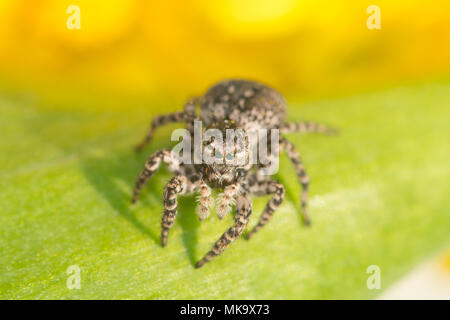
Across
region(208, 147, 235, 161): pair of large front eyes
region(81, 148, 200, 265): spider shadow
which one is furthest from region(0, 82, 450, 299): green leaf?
region(208, 147, 235, 161): pair of large front eyes

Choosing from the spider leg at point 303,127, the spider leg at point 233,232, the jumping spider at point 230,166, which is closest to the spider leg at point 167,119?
the jumping spider at point 230,166

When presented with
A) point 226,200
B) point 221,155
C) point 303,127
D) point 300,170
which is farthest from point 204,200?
point 303,127

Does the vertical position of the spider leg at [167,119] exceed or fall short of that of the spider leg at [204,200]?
it exceeds it

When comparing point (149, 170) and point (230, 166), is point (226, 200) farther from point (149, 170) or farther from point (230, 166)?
point (149, 170)

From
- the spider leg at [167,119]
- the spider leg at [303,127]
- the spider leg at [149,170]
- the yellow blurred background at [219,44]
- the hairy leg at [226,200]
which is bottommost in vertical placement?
the hairy leg at [226,200]

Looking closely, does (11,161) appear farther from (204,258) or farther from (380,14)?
(380,14)

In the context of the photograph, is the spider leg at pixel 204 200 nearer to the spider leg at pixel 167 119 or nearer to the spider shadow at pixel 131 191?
the spider shadow at pixel 131 191

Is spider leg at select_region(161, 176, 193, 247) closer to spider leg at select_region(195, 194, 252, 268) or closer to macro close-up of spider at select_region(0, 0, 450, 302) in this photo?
macro close-up of spider at select_region(0, 0, 450, 302)
